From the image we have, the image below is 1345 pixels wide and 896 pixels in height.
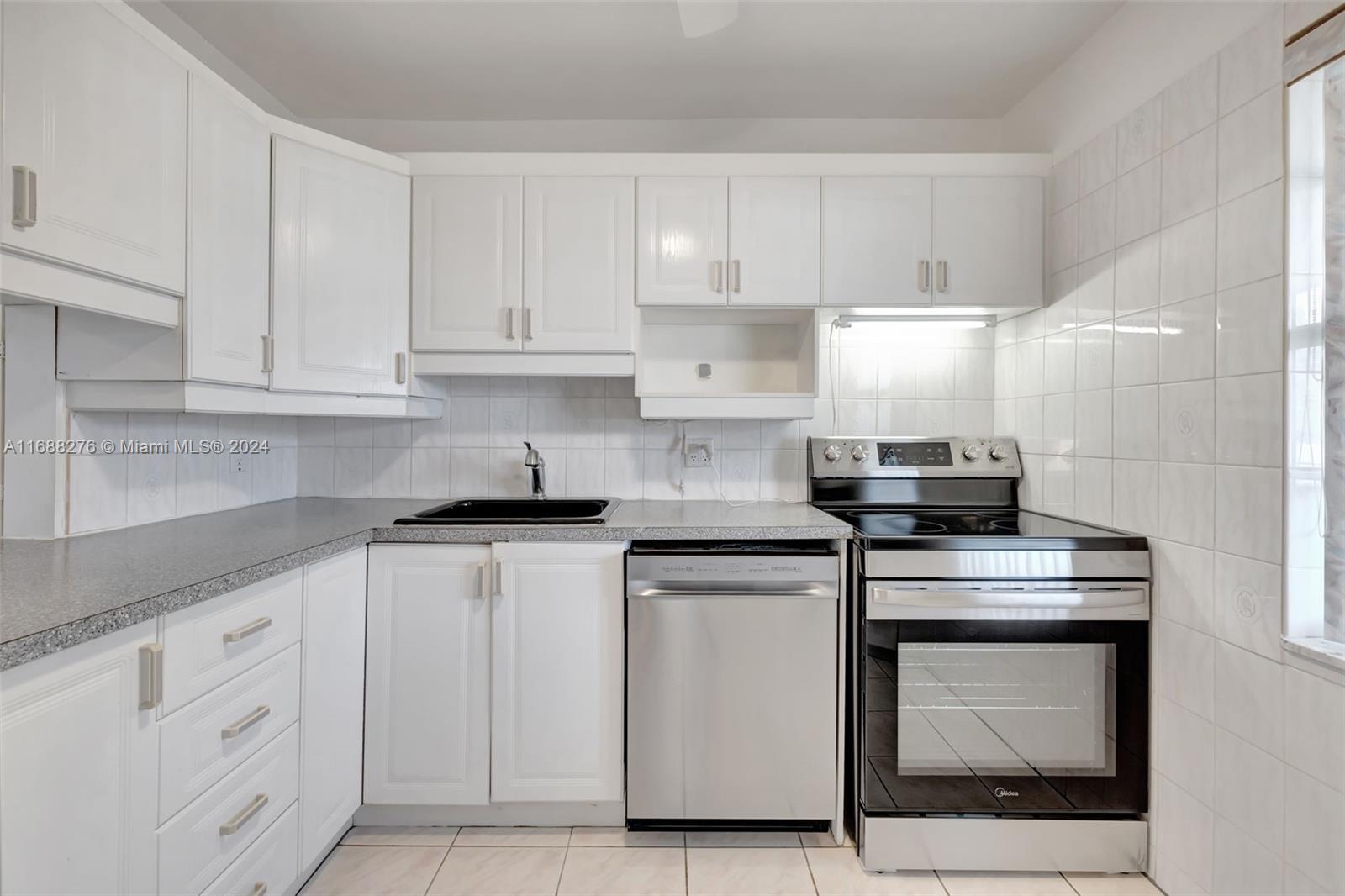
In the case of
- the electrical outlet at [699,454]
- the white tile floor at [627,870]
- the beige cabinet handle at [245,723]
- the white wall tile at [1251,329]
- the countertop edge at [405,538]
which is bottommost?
the white tile floor at [627,870]

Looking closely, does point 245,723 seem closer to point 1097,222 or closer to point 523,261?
point 523,261

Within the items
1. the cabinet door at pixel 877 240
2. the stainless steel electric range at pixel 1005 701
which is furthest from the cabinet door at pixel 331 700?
the cabinet door at pixel 877 240

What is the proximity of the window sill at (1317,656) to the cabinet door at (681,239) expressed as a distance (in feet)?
5.64

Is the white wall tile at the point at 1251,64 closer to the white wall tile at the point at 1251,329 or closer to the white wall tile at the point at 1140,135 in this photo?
the white wall tile at the point at 1140,135

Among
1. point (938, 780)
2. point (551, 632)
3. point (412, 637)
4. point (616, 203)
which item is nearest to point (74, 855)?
point (412, 637)

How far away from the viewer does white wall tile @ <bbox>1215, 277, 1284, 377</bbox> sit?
1382mm

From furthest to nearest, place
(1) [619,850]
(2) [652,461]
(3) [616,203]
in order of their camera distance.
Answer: (2) [652,461]
(3) [616,203]
(1) [619,850]

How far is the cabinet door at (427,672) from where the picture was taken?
191cm

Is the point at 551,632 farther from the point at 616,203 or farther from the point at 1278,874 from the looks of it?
the point at 1278,874

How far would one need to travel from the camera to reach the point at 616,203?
7.29 feet

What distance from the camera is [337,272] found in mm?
2064

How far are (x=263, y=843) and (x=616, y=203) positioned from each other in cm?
202

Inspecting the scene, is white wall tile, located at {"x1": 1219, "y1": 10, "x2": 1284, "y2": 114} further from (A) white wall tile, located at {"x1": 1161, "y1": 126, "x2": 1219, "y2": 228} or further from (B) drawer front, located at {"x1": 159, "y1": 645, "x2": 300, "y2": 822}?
(B) drawer front, located at {"x1": 159, "y1": 645, "x2": 300, "y2": 822}

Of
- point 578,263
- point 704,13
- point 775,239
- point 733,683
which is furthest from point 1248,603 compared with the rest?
point 578,263
